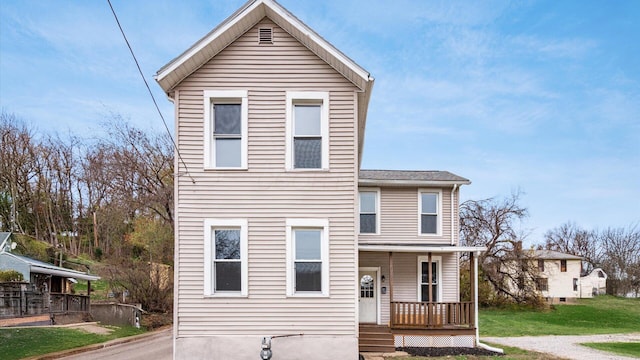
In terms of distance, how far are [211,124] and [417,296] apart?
9.85 meters

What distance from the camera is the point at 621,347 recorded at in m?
15.6

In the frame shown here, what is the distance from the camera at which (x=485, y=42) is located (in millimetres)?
25891

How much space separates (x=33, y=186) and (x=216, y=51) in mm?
35687

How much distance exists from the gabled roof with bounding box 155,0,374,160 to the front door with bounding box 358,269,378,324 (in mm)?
7821

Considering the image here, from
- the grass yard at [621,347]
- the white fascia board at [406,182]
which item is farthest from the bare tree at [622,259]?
the white fascia board at [406,182]

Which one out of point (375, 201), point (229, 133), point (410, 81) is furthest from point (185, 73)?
point (410, 81)

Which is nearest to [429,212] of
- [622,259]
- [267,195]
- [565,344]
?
[565,344]

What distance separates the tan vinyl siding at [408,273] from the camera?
1529 cm

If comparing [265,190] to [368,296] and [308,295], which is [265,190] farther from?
[368,296]

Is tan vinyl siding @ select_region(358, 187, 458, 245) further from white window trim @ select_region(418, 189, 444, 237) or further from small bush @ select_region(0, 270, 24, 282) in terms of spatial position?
small bush @ select_region(0, 270, 24, 282)

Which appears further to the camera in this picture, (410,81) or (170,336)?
(410,81)

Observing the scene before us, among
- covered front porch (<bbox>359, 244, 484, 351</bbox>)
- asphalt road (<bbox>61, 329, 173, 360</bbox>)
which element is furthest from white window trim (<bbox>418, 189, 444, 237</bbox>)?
asphalt road (<bbox>61, 329, 173, 360</bbox>)

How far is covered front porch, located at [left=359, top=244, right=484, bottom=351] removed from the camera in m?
13.7

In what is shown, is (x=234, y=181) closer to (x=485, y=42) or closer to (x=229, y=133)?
(x=229, y=133)
